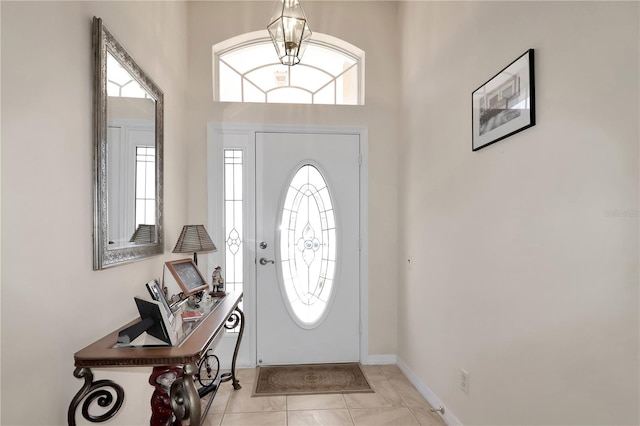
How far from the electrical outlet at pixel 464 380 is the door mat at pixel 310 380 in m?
0.86

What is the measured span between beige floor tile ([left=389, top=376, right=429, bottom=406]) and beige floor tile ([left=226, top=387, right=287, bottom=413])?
851 millimetres

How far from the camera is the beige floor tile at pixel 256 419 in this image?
2425 mm

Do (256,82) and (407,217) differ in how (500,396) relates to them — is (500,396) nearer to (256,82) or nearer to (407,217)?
(407,217)

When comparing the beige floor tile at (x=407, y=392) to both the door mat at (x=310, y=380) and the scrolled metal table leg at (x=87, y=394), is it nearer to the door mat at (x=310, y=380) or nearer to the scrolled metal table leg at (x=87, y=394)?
the door mat at (x=310, y=380)

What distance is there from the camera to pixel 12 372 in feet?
3.66

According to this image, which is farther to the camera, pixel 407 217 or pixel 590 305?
pixel 407 217

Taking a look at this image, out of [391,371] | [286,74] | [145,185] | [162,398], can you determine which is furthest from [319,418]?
[286,74]

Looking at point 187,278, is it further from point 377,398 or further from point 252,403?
point 377,398

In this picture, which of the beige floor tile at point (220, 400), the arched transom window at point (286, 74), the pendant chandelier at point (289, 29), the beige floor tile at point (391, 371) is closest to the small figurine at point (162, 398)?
the beige floor tile at point (220, 400)

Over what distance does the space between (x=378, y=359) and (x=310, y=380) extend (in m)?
0.69

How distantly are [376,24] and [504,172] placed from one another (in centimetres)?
225

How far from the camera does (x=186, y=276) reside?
2.49m

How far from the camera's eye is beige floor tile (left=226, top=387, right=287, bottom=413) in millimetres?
2598

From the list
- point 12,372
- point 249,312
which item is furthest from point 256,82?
point 12,372
